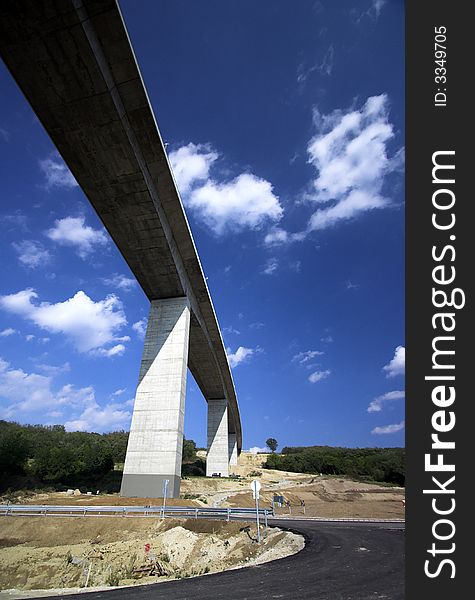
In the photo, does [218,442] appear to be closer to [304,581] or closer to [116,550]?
[116,550]

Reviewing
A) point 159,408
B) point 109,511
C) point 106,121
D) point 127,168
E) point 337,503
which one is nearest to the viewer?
point 106,121

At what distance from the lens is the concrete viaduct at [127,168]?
47.1 feet

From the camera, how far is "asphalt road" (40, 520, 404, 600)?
23.5ft

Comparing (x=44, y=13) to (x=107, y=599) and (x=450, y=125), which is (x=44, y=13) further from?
(x=107, y=599)

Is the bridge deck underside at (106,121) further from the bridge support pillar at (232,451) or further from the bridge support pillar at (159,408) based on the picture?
the bridge support pillar at (232,451)

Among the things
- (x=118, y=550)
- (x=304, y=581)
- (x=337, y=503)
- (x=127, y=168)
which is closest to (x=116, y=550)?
(x=118, y=550)

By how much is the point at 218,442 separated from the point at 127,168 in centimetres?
4871

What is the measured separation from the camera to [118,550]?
13.1m

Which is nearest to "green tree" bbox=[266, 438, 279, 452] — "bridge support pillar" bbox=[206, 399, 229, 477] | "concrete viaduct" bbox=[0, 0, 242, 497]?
"bridge support pillar" bbox=[206, 399, 229, 477]

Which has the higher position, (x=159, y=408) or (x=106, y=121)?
(x=106, y=121)

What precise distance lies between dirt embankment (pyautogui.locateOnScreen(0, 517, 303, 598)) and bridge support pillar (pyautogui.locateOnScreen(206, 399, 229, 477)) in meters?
43.3

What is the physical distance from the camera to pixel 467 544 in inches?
173

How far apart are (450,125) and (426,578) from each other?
6620 mm

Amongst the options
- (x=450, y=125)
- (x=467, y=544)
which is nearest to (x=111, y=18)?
(x=450, y=125)
